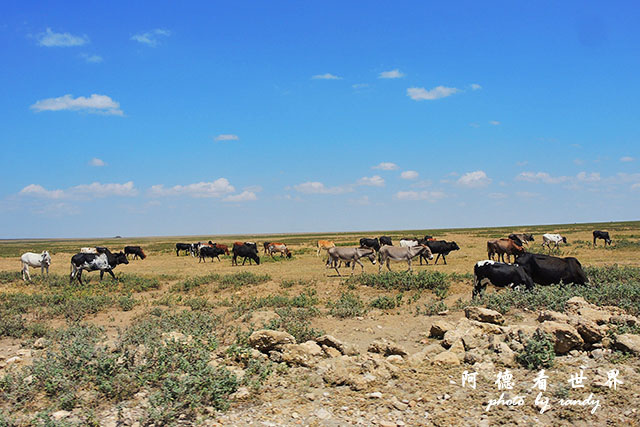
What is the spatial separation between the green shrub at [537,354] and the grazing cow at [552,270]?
7.16 metres

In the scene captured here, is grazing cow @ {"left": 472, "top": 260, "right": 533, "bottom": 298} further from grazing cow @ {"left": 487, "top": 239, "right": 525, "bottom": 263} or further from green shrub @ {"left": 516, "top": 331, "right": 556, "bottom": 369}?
grazing cow @ {"left": 487, "top": 239, "right": 525, "bottom": 263}

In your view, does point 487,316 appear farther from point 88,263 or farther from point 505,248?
point 88,263

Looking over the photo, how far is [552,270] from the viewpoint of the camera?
1284cm

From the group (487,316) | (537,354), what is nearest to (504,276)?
(487,316)

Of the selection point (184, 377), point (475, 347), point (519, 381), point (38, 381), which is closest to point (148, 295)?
point (38, 381)

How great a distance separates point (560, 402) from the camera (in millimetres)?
5113

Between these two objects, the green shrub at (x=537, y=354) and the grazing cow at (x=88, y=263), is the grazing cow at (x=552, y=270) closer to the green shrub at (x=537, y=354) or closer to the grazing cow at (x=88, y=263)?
the green shrub at (x=537, y=354)

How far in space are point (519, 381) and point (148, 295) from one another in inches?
569

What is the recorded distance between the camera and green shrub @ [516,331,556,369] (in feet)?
20.2

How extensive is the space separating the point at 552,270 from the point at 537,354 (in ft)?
25.4

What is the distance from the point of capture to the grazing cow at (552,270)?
1269 centimetres

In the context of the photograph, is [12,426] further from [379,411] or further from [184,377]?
[379,411]

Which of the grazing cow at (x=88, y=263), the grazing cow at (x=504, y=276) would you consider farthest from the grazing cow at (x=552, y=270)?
the grazing cow at (x=88, y=263)

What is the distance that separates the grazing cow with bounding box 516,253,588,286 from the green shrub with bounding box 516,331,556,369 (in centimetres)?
716
